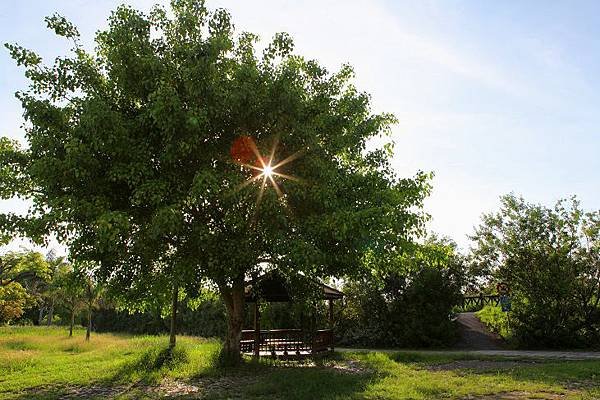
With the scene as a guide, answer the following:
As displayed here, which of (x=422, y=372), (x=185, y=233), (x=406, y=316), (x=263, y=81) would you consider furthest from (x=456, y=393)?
(x=406, y=316)

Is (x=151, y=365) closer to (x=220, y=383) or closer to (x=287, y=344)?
(x=220, y=383)

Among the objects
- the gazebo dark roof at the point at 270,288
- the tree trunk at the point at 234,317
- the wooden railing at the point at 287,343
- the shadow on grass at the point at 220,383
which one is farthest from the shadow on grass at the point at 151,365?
the gazebo dark roof at the point at 270,288

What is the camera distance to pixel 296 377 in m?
14.3

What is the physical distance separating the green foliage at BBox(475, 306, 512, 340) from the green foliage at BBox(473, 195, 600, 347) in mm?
900

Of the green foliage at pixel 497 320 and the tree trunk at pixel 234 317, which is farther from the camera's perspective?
the green foliage at pixel 497 320

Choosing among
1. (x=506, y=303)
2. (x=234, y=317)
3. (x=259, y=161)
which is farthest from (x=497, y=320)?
(x=259, y=161)

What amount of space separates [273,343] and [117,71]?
12.3m

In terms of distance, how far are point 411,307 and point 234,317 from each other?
37.9 feet

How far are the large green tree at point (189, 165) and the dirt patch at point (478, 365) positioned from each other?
4.84 metres

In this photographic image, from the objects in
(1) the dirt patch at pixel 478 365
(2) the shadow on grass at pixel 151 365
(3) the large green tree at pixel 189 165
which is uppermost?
(3) the large green tree at pixel 189 165

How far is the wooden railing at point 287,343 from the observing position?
20328 millimetres

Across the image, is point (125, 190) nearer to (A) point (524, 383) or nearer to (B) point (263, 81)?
(B) point (263, 81)

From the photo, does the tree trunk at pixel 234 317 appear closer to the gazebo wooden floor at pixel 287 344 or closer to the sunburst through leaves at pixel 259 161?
the gazebo wooden floor at pixel 287 344

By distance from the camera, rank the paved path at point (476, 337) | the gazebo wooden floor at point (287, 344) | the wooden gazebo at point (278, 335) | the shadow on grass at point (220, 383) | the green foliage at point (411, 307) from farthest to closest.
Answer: the green foliage at point (411, 307) → the paved path at point (476, 337) → the gazebo wooden floor at point (287, 344) → the wooden gazebo at point (278, 335) → the shadow on grass at point (220, 383)
